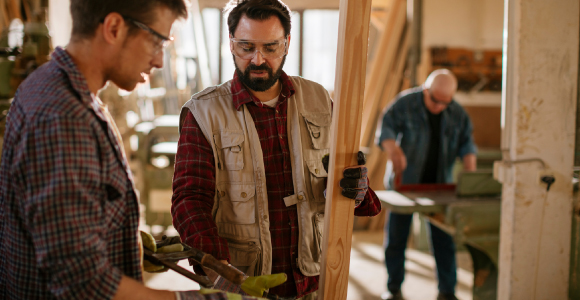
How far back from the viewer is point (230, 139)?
1596mm

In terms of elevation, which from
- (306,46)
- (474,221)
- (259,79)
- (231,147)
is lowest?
(474,221)

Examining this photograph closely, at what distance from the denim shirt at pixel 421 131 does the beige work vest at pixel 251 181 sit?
7.03 ft

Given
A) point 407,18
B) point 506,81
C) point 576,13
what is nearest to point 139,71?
point 506,81

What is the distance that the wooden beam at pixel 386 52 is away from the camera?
5.21m

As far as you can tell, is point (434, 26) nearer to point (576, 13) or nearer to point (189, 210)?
point (576, 13)

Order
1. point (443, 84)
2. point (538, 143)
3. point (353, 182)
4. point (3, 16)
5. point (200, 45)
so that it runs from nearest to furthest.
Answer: point (353, 182) < point (538, 143) < point (443, 84) < point (3, 16) < point (200, 45)

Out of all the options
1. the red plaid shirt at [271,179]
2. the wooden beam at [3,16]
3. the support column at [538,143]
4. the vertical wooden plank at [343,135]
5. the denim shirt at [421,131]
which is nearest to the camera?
the vertical wooden plank at [343,135]

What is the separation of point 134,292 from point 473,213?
2.48 metres

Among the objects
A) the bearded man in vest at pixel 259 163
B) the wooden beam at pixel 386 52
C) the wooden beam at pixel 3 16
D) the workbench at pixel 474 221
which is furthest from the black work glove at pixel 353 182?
the wooden beam at pixel 386 52

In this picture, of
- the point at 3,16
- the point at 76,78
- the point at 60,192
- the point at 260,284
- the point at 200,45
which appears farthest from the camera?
the point at 200,45

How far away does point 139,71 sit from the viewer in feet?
3.51

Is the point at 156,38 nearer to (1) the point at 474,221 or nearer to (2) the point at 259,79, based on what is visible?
(2) the point at 259,79

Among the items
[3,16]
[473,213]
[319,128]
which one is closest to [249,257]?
[319,128]

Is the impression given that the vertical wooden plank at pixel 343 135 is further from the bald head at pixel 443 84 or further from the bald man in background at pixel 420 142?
the bald head at pixel 443 84
